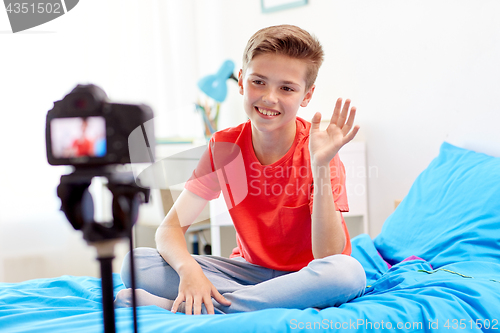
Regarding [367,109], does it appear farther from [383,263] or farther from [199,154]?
[199,154]

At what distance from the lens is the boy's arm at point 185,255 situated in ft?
2.69

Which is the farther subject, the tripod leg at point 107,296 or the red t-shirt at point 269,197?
the red t-shirt at point 269,197

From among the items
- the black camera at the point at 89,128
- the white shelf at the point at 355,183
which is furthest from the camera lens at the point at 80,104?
the white shelf at the point at 355,183

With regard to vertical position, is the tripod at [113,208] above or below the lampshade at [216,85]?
below

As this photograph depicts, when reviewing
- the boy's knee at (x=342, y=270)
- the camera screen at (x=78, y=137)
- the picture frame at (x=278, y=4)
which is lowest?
the boy's knee at (x=342, y=270)

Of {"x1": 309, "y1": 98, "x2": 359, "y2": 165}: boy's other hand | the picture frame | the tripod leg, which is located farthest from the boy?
the picture frame

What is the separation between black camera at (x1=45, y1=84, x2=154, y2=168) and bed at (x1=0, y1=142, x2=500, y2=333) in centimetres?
38

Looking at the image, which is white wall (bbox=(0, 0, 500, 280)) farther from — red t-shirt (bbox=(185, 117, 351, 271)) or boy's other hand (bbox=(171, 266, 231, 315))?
boy's other hand (bbox=(171, 266, 231, 315))

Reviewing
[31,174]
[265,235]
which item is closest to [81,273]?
[31,174]

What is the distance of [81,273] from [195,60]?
1.17 meters

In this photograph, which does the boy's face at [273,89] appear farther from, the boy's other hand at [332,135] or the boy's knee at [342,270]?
the boy's knee at [342,270]

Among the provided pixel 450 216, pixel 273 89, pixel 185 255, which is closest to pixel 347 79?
pixel 450 216

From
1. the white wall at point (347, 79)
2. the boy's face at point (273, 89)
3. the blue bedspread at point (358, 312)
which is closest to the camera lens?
the blue bedspread at point (358, 312)

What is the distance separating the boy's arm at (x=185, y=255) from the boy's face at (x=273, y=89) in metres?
0.23
